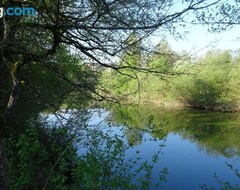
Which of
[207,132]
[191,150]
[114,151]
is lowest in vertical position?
[114,151]

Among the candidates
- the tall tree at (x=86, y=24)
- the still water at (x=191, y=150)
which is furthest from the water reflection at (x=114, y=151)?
the tall tree at (x=86, y=24)

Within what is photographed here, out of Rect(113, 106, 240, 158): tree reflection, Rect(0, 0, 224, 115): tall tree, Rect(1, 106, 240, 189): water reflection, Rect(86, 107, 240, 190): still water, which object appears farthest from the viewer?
Rect(113, 106, 240, 158): tree reflection

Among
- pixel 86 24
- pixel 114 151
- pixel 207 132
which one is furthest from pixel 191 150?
pixel 86 24

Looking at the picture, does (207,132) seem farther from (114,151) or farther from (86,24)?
(86,24)

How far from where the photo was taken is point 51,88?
329 inches

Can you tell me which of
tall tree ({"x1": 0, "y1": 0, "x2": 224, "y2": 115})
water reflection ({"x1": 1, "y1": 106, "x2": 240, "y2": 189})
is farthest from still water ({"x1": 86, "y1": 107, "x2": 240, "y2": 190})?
tall tree ({"x1": 0, "y1": 0, "x2": 224, "y2": 115})

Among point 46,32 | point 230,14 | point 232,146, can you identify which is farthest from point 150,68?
point 232,146

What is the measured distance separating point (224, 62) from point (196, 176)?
23.9 m

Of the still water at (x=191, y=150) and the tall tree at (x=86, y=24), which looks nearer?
the tall tree at (x=86, y=24)

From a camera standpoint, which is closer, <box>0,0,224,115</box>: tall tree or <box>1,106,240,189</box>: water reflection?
<box>0,0,224,115</box>: tall tree

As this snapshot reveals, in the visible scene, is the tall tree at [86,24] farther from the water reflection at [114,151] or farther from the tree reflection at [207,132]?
the tree reflection at [207,132]

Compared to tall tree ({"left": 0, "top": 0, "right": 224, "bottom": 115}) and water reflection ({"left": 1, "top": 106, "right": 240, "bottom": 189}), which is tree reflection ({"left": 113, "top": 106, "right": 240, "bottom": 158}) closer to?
water reflection ({"left": 1, "top": 106, "right": 240, "bottom": 189})

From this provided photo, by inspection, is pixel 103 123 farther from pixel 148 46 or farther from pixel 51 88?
pixel 148 46

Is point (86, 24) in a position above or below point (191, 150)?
below
